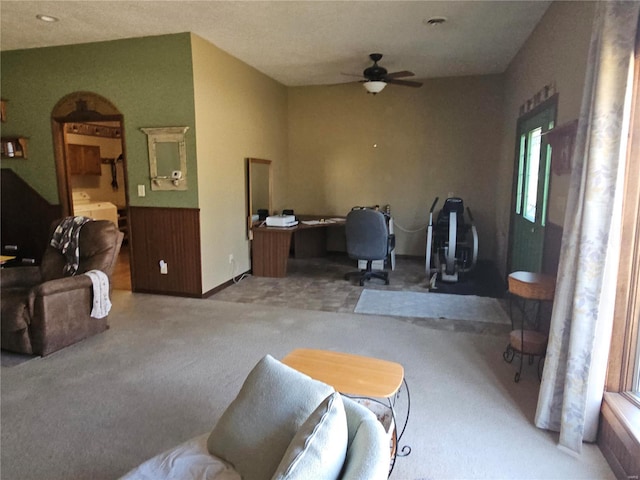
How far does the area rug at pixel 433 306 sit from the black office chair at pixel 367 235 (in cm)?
51

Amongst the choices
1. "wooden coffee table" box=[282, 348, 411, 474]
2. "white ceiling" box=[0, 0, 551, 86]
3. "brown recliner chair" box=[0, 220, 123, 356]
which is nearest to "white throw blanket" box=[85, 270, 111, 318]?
"brown recliner chair" box=[0, 220, 123, 356]

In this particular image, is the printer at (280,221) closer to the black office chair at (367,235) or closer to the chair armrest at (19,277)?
the black office chair at (367,235)

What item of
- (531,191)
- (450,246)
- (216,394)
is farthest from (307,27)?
(216,394)

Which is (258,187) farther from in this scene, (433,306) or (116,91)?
(433,306)

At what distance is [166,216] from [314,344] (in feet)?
7.80

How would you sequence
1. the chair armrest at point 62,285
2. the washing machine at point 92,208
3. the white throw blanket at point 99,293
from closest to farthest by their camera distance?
the chair armrest at point 62,285 < the white throw blanket at point 99,293 < the washing machine at point 92,208

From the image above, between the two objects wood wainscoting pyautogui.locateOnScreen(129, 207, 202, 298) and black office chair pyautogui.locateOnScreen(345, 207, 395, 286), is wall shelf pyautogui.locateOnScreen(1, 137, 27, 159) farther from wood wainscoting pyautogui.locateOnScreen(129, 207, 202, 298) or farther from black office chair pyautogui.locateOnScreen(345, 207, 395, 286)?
black office chair pyautogui.locateOnScreen(345, 207, 395, 286)

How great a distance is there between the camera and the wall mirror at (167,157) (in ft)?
14.6

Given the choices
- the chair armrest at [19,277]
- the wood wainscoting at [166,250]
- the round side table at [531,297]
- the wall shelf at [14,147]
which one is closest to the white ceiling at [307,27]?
the wall shelf at [14,147]

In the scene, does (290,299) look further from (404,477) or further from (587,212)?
(587,212)

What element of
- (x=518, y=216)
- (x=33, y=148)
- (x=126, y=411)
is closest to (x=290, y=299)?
(x=126, y=411)

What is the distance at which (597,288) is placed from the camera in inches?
77.2

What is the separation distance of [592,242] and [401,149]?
4891mm

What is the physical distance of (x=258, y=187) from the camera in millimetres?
5883
